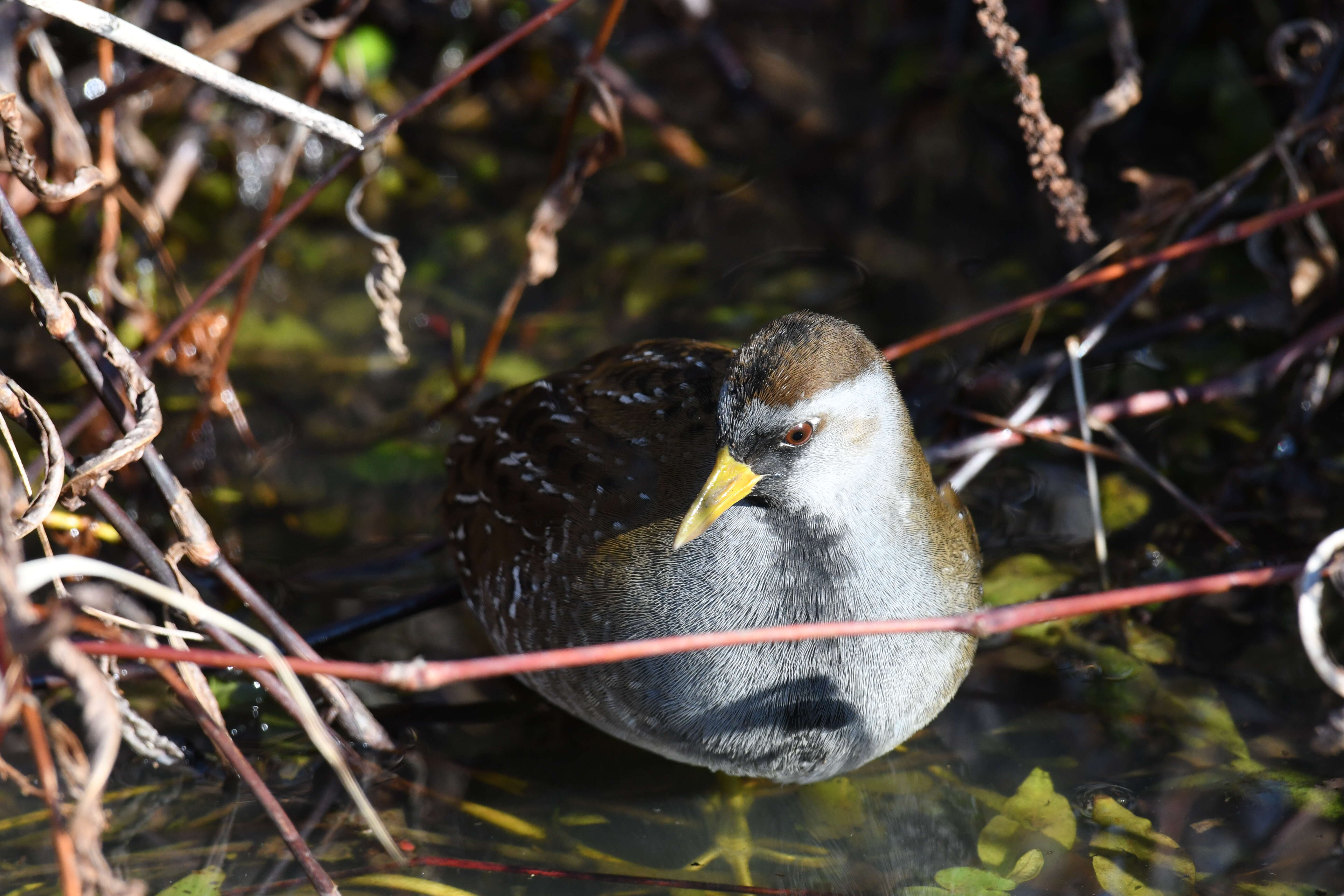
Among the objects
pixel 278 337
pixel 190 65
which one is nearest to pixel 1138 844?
pixel 190 65

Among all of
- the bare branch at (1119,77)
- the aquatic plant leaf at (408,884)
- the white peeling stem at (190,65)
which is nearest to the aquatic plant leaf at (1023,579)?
the bare branch at (1119,77)

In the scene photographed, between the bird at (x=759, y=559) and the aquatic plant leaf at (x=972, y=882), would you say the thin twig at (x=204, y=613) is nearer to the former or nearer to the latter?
the bird at (x=759, y=559)

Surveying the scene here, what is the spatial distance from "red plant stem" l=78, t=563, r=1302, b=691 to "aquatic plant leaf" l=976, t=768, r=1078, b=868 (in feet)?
2.87

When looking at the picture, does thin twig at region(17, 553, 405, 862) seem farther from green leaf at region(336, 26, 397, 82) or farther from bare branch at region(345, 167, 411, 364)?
green leaf at region(336, 26, 397, 82)

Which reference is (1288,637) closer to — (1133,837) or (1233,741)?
(1233,741)

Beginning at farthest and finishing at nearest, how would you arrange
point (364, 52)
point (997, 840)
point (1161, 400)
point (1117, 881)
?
point (364, 52)
point (1161, 400)
point (997, 840)
point (1117, 881)

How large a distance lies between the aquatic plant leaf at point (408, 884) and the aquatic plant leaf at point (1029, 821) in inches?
44.3

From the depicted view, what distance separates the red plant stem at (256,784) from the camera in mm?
2158

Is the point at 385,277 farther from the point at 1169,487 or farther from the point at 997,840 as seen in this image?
the point at 1169,487

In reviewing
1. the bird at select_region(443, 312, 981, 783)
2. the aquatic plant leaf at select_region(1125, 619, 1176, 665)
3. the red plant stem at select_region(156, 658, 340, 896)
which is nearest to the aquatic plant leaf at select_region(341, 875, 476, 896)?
the red plant stem at select_region(156, 658, 340, 896)

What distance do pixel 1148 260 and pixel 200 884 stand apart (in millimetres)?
2785

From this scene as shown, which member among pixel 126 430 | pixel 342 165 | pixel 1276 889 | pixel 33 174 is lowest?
pixel 1276 889

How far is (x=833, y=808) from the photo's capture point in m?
2.72

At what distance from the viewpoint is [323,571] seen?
11.0 feet
